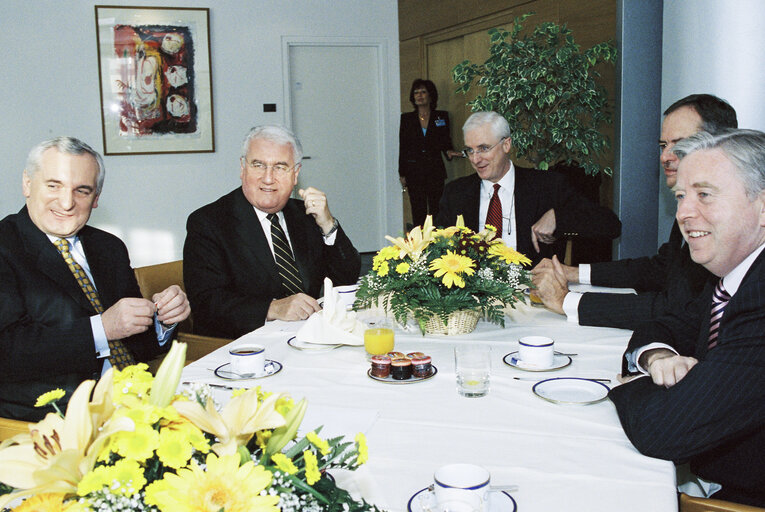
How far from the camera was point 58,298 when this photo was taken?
6.66 feet

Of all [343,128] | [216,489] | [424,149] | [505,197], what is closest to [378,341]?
[216,489]

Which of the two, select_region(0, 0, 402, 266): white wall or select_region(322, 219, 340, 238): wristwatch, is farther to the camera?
select_region(0, 0, 402, 266): white wall

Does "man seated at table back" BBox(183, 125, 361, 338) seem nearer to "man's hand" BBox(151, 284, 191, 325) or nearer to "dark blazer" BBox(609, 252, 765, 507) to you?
"man's hand" BBox(151, 284, 191, 325)

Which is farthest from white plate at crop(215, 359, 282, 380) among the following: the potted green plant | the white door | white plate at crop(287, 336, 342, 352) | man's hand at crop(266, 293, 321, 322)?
the white door

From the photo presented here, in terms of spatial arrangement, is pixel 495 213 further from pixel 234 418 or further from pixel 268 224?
pixel 234 418

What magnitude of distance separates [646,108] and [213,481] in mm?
4321

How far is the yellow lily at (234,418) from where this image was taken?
0.75 m

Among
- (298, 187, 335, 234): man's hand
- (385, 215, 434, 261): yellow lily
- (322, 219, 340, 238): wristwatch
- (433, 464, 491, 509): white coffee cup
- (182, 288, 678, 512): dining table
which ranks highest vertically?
(298, 187, 335, 234): man's hand

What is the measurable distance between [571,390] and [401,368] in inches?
15.8

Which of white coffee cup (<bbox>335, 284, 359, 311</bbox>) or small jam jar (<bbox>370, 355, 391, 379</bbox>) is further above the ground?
white coffee cup (<bbox>335, 284, 359, 311</bbox>)

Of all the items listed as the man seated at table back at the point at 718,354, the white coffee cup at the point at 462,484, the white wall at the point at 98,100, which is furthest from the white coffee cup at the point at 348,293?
the white wall at the point at 98,100

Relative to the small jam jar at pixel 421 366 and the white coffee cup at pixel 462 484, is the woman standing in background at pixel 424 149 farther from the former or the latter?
the white coffee cup at pixel 462 484

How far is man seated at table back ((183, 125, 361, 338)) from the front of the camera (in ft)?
8.59

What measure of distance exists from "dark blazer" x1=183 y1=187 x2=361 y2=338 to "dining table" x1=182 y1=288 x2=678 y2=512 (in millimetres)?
388
